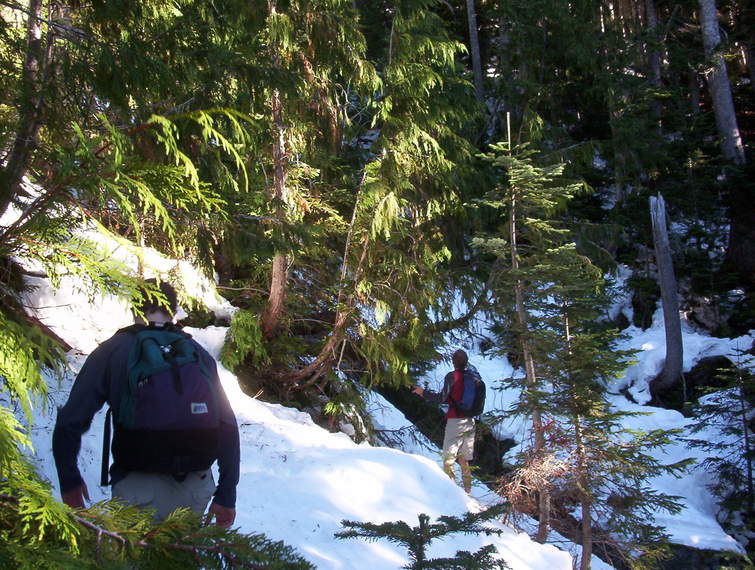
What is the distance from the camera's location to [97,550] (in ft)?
6.20

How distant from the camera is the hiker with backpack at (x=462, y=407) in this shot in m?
8.35

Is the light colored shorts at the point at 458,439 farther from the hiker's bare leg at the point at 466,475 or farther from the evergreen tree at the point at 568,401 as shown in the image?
the evergreen tree at the point at 568,401

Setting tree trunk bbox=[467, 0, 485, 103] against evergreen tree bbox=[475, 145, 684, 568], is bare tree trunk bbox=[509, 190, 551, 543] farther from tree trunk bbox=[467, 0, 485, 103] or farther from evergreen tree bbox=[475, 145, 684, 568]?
tree trunk bbox=[467, 0, 485, 103]

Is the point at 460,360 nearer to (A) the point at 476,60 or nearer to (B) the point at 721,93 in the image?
(A) the point at 476,60

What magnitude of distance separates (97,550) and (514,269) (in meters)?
7.16

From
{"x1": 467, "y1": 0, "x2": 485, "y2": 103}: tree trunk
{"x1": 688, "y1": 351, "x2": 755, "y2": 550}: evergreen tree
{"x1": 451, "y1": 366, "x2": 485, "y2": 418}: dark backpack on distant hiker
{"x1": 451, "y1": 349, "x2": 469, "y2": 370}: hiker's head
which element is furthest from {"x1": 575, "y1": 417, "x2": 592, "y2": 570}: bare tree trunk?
{"x1": 467, "y1": 0, "x2": 485, "y2": 103}: tree trunk

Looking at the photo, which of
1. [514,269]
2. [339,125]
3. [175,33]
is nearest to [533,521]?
[514,269]

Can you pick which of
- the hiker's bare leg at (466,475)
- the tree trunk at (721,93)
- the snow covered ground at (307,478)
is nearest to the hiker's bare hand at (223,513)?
the snow covered ground at (307,478)

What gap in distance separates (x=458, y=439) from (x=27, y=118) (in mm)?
6789

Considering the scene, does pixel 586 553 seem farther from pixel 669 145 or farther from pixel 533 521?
pixel 669 145

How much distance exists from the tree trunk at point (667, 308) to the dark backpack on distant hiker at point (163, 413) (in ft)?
52.3

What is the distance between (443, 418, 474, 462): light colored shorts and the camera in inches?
331

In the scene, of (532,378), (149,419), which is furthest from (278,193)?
(149,419)

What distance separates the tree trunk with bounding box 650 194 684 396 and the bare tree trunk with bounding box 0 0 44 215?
16056 mm
